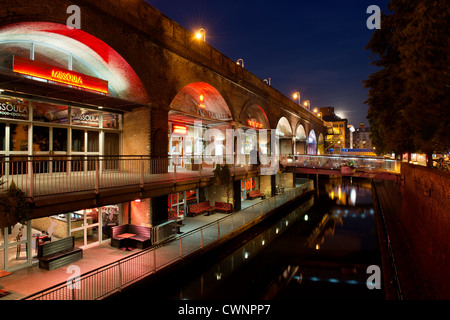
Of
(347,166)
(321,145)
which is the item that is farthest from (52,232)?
(321,145)

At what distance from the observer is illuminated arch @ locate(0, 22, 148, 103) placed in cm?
827

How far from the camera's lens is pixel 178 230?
37.5ft

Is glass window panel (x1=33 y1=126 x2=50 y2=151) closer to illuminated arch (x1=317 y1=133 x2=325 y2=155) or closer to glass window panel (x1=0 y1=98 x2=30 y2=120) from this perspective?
glass window panel (x1=0 y1=98 x2=30 y2=120)

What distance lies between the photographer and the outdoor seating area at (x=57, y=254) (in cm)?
767

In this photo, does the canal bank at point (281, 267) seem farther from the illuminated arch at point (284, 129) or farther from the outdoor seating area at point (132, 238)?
the illuminated arch at point (284, 129)

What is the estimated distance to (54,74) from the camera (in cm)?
825

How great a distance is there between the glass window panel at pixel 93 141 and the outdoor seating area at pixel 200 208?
5982 millimetres

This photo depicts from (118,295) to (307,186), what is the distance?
71.9ft

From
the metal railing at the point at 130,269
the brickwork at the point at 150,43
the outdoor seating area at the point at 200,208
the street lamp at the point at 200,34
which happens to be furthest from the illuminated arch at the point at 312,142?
the metal railing at the point at 130,269

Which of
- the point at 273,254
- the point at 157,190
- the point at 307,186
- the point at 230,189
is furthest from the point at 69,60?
the point at 307,186

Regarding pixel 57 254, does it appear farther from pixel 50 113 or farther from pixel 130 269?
pixel 50 113

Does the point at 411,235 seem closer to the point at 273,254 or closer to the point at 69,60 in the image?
the point at 273,254

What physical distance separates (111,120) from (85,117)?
1.23 m
